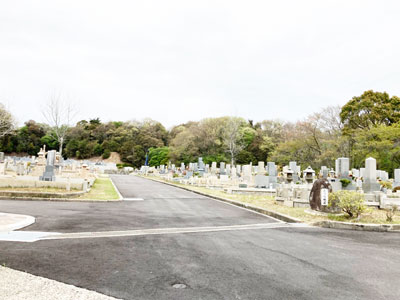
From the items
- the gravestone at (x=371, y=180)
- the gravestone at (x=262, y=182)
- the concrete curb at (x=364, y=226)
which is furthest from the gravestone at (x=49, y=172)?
the gravestone at (x=371, y=180)

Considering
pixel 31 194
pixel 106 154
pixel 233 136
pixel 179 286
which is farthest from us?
pixel 106 154

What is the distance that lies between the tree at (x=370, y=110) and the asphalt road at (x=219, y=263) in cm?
3249

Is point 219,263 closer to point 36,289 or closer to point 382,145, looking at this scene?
point 36,289

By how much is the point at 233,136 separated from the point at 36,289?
4764 centimetres

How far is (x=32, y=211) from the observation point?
8.65m

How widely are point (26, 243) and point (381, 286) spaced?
591 centimetres

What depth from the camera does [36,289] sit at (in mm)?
3172

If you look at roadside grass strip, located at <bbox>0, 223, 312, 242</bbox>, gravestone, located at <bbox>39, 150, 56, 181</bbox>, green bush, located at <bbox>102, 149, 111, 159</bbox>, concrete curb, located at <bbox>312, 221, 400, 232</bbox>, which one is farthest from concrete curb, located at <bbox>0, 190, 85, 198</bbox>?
green bush, located at <bbox>102, 149, 111, 159</bbox>

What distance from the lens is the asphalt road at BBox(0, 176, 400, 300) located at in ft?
11.1

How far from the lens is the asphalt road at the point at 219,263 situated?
3.38m

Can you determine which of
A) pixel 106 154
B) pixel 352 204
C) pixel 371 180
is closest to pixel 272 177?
pixel 371 180

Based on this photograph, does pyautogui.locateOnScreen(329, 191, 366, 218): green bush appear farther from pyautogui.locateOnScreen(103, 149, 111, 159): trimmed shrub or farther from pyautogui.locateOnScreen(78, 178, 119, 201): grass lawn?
pyautogui.locateOnScreen(103, 149, 111, 159): trimmed shrub

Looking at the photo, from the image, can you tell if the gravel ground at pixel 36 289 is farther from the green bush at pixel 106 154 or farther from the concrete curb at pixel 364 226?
the green bush at pixel 106 154

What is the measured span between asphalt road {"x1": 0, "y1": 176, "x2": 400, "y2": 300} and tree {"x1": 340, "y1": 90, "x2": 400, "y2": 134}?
107 ft
